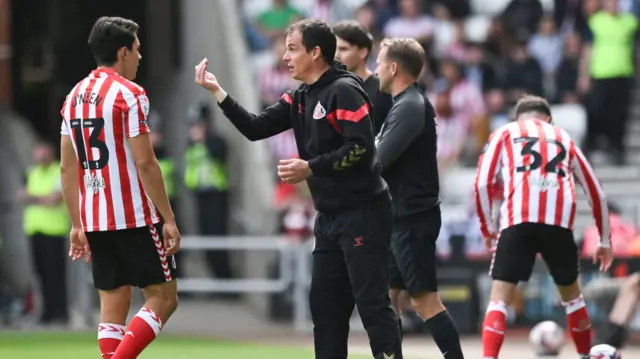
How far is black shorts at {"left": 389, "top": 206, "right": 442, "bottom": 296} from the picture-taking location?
9906mm

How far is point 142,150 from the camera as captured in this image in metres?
8.80

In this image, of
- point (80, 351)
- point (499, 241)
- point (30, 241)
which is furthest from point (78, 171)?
point (30, 241)

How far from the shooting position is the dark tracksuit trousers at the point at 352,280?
873cm

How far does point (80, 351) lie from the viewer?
14.0 m

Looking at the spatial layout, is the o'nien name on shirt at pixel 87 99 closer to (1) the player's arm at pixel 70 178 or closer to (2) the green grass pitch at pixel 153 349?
(1) the player's arm at pixel 70 178

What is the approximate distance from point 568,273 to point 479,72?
9.46 metres

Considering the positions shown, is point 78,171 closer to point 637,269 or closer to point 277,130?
point 277,130

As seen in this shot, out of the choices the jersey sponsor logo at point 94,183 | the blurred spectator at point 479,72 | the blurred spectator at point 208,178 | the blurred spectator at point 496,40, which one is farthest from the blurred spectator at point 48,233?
the jersey sponsor logo at point 94,183

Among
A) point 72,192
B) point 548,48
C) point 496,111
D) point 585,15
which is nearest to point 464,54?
point 548,48

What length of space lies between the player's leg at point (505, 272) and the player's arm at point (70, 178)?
9.48 ft

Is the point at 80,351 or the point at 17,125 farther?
the point at 17,125

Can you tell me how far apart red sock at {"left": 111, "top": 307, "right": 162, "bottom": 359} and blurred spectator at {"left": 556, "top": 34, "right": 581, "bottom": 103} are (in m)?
10.9

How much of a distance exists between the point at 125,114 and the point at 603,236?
12.2 feet

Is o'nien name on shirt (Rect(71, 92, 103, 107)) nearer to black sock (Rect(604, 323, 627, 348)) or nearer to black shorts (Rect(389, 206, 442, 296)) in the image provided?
black shorts (Rect(389, 206, 442, 296))
